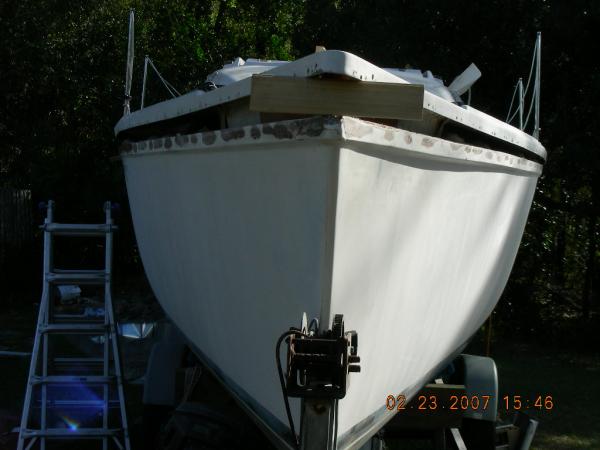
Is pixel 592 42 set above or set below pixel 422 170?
above

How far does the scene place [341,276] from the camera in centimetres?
310

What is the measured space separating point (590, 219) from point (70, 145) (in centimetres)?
713

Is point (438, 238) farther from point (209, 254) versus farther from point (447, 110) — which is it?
point (209, 254)

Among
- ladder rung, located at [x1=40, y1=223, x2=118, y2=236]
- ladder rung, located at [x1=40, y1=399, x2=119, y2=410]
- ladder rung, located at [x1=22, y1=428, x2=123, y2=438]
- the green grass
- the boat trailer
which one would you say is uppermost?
ladder rung, located at [x1=40, y1=223, x2=118, y2=236]

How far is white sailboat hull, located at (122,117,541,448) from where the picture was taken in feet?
9.99


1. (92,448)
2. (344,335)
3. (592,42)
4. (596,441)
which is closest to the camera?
(344,335)

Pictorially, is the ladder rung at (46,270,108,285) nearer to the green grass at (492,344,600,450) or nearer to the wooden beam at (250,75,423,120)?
the wooden beam at (250,75,423,120)

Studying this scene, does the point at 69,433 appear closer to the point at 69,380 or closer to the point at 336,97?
the point at 69,380

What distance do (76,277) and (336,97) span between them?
2.90m

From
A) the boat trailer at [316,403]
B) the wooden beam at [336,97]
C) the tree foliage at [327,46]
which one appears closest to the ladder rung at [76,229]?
the boat trailer at [316,403]

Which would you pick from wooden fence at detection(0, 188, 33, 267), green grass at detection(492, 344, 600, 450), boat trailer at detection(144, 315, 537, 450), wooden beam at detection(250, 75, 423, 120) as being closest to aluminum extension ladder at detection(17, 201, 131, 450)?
boat trailer at detection(144, 315, 537, 450)

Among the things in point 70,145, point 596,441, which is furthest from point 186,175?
point 70,145

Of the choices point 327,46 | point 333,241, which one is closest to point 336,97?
point 333,241

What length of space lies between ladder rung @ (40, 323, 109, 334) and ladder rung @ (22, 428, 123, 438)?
1.95 feet
